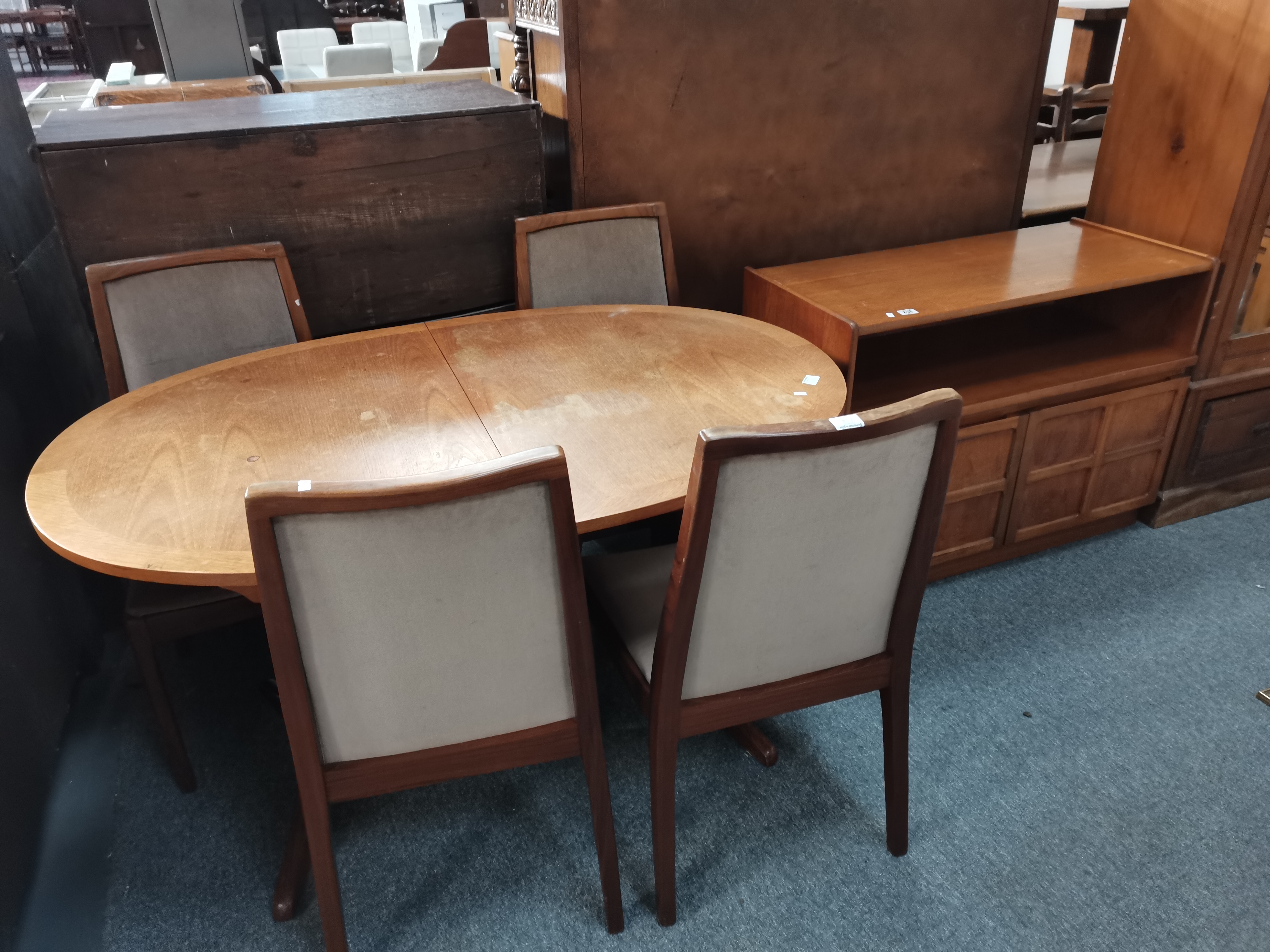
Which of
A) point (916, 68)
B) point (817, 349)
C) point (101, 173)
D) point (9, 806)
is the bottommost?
point (9, 806)

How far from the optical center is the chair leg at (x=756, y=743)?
1626 mm

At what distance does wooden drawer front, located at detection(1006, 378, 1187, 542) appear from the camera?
2061 millimetres

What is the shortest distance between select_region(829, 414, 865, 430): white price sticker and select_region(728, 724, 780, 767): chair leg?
805 millimetres

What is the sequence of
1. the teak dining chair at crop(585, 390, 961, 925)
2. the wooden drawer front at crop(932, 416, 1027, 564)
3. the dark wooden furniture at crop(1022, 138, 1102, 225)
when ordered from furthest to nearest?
the dark wooden furniture at crop(1022, 138, 1102, 225) < the wooden drawer front at crop(932, 416, 1027, 564) < the teak dining chair at crop(585, 390, 961, 925)

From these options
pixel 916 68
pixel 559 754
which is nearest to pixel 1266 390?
pixel 916 68

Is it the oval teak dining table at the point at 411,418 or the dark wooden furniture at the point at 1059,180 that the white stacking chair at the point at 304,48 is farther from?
the oval teak dining table at the point at 411,418

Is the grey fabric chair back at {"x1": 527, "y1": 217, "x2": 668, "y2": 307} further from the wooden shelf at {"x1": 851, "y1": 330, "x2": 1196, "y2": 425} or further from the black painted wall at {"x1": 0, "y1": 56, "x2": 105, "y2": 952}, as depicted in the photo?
the black painted wall at {"x1": 0, "y1": 56, "x2": 105, "y2": 952}

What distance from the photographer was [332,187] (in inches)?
72.6

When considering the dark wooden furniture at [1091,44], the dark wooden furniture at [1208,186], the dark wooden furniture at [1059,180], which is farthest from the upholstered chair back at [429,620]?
the dark wooden furniture at [1091,44]

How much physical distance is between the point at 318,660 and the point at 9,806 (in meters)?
0.77

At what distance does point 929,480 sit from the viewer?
3.75ft

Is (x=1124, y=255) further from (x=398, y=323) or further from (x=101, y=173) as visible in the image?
(x=101, y=173)

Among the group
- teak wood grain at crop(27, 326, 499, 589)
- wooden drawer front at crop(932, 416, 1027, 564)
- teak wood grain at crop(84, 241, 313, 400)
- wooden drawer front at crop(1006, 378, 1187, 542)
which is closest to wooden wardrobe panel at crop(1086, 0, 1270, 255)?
wooden drawer front at crop(1006, 378, 1187, 542)

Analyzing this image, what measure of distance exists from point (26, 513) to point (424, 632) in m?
1.14
